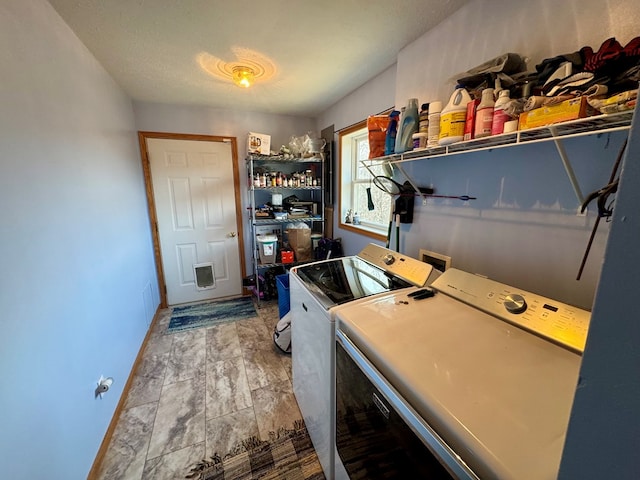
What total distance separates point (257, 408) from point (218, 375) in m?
0.48

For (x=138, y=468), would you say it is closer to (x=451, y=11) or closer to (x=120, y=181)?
(x=120, y=181)

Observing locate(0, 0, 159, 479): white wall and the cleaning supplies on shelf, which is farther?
the cleaning supplies on shelf

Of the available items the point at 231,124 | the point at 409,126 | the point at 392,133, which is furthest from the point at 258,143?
the point at 409,126

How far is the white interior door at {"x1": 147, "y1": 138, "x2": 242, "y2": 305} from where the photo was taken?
114 inches

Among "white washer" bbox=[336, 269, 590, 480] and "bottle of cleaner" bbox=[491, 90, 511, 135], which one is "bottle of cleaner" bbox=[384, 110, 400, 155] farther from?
"white washer" bbox=[336, 269, 590, 480]

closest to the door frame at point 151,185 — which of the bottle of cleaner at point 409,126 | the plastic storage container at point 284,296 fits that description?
the plastic storage container at point 284,296

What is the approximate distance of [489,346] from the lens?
81cm

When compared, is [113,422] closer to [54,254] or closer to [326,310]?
[54,254]

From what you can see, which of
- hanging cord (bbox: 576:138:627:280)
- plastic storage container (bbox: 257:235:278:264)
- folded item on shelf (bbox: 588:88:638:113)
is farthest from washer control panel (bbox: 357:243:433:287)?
plastic storage container (bbox: 257:235:278:264)

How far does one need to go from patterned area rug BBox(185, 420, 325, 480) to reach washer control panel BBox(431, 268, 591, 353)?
1145mm

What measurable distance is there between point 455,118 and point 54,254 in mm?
1857

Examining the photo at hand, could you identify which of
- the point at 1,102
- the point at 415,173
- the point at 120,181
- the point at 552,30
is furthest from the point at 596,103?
the point at 120,181

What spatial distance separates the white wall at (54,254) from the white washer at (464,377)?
44.8 inches

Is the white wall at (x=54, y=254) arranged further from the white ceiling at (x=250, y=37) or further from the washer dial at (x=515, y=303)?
the washer dial at (x=515, y=303)
